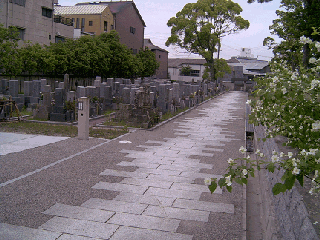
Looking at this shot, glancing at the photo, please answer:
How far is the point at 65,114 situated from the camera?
49.6ft

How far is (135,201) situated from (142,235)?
4.47 ft

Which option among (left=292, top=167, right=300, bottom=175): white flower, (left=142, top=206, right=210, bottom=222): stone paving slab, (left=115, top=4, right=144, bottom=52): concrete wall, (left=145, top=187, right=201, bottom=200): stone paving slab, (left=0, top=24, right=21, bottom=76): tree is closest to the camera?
(left=292, top=167, right=300, bottom=175): white flower

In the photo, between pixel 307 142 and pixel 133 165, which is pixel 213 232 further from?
pixel 133 165

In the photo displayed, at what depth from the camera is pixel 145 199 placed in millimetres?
6445

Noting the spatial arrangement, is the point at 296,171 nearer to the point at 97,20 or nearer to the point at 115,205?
the point at 115,205

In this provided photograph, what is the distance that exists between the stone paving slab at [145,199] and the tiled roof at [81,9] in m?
39.7

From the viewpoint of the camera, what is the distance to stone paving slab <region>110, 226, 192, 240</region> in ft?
16.1

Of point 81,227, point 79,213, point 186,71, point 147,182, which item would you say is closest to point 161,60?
point 186,71

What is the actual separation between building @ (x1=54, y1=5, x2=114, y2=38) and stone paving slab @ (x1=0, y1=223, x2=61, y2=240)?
4032 cm

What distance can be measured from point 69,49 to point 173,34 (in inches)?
758

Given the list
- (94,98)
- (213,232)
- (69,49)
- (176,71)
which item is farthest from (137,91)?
(176,71)

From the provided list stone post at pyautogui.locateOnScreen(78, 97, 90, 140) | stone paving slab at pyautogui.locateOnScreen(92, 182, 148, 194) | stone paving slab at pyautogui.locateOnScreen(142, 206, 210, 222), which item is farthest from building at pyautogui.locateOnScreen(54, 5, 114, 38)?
stone paving slab at pyautogui.locateOnScreen(142, 206, 210, 222)

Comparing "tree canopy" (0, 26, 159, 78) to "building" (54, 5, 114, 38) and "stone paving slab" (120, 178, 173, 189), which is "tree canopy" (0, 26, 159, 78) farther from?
"stone paving slab" (120, 178, 173, 189)

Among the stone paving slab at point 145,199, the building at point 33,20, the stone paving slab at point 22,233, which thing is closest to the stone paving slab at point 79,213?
the stone paving slab at point 22,233
